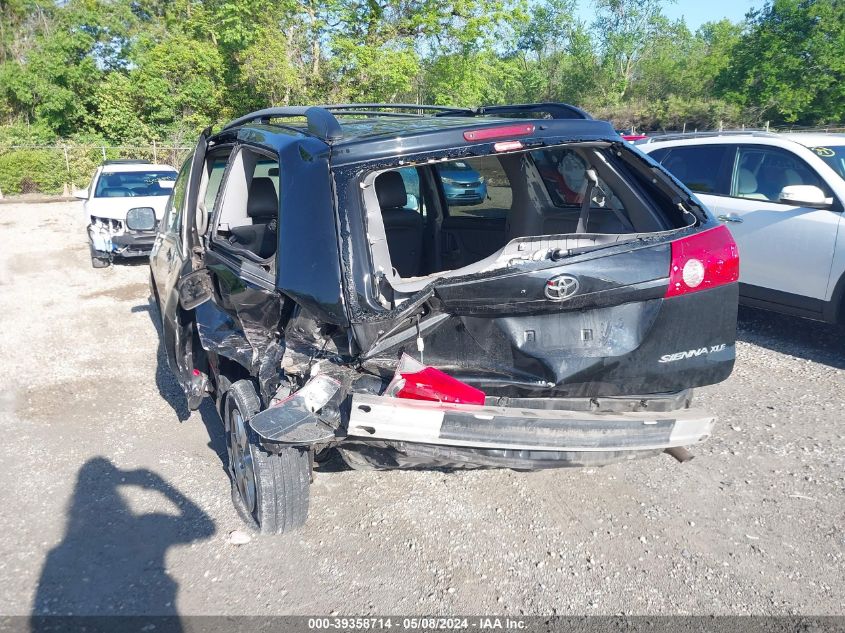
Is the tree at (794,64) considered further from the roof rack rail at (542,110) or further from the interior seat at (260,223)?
the interior seat at (260,223)

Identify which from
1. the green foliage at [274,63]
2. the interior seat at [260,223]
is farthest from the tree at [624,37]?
the interior seat at [260,223]

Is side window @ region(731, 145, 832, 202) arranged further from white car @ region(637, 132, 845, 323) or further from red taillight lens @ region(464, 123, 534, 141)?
red taillight lens @ region(464, 123, 534, 141)

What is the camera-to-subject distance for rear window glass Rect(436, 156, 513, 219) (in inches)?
160

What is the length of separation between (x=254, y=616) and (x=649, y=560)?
1766 millimetres

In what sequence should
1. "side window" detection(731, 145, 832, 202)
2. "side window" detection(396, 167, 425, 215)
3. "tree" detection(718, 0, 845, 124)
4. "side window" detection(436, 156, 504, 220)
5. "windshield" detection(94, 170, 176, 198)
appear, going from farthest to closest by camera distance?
"tree" detection(718, 0, 845, 124), "windshield" detection(94, 170, 176, 198), "side window" detection(731, 145, 832, 202), "side window" detection(396, 167, 425, 215), "side window" detection(436, 156, 504, 220)

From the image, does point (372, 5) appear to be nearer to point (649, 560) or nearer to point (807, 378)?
point (807, 378)

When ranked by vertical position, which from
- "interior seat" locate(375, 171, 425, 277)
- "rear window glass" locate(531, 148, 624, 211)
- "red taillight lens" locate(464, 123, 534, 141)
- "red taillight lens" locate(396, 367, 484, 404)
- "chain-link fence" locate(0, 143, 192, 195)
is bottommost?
"chain-link fence" locate(0, 143, 192, 195)

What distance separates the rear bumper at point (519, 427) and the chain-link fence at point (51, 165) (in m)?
24.6

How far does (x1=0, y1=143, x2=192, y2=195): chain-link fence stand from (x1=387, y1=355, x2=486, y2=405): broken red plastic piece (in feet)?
80.3

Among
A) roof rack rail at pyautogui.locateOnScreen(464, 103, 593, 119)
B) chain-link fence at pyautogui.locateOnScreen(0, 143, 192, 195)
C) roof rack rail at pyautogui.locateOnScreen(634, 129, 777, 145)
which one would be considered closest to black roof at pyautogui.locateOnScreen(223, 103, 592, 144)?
roof rack rail at pyautogui.locateOnScreen(464, 103, 593, 119)

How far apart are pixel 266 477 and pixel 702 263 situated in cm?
212

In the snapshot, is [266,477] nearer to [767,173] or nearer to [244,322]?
[244,322]

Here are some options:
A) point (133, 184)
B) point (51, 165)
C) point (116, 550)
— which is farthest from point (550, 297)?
point (51, 165)

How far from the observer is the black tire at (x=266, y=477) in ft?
10.1
